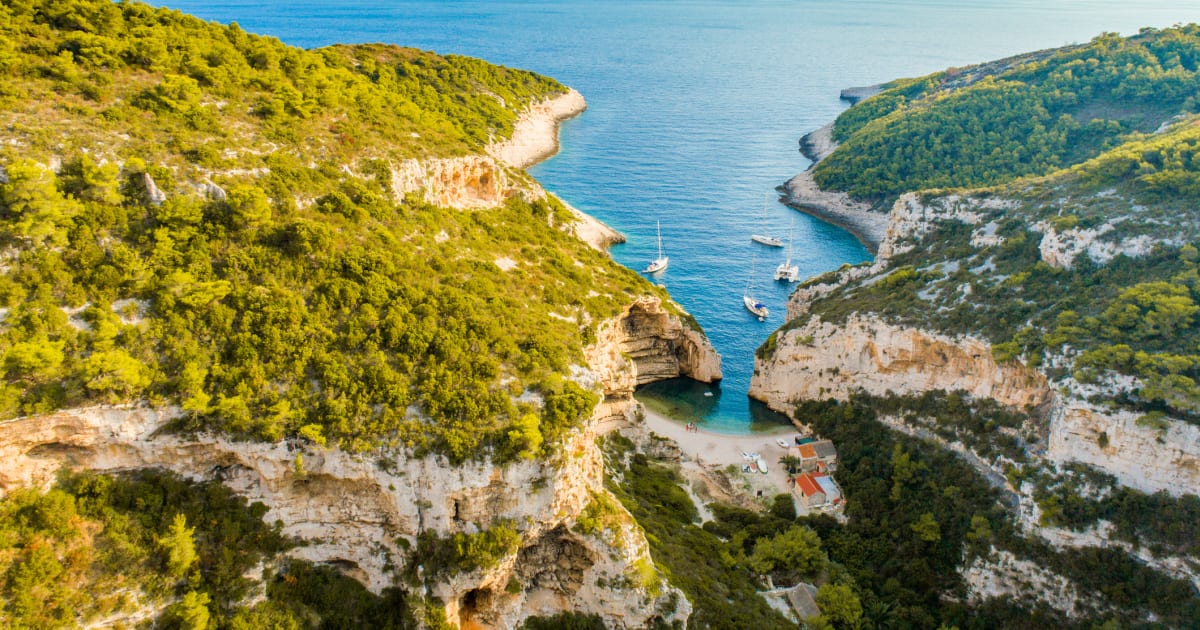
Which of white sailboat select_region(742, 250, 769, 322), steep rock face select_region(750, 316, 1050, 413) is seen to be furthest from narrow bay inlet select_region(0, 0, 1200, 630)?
white sailboat select_region(742, 250, 769, 322)

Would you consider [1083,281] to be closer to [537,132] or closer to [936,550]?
[936,550]

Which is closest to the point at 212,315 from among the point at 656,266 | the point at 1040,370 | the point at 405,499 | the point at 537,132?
the point at 405,499

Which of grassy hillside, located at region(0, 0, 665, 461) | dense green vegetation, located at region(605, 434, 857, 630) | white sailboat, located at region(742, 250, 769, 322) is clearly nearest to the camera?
grassy hillside, located at region(0, 0, 665, 461)

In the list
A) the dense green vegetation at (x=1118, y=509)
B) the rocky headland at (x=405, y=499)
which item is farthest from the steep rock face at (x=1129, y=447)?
the rocky headland at (x=405, y=499)

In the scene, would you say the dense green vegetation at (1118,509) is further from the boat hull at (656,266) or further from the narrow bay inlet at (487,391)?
the boat hull at (656,266)

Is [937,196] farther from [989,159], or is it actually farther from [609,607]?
[609,607]

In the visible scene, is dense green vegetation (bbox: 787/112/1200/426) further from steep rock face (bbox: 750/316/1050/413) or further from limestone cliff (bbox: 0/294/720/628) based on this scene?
limestone cliff (bbox: 0/294/720/628)

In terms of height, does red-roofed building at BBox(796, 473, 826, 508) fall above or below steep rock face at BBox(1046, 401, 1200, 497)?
below
